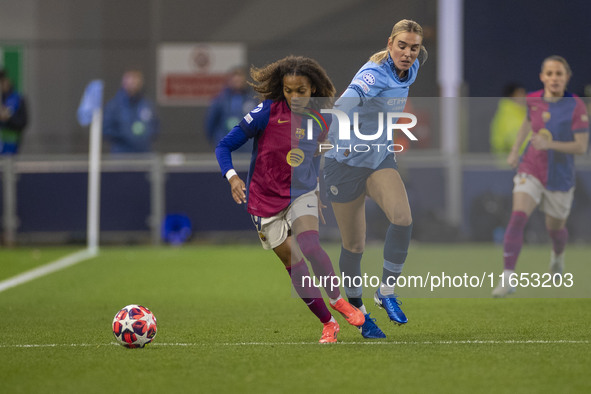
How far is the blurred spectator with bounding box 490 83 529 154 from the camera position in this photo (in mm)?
15273

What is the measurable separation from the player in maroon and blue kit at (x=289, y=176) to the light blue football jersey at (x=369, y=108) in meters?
0.41

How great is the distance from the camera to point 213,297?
1041cm

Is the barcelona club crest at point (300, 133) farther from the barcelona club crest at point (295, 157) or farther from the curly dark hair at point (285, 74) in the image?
the curly dark hair at point (285, 74)

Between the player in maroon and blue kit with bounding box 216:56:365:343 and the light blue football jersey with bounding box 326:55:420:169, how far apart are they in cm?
41

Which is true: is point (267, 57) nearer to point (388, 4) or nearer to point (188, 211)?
point (388, 4)

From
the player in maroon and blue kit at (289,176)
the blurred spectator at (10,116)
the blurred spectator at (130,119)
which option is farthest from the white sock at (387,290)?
the blurred spectator at (10,116)

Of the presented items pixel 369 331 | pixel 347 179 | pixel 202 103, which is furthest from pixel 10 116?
pixel 369 331

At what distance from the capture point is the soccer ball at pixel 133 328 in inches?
267

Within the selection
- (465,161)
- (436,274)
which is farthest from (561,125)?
(465,161)

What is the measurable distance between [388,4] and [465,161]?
7532mm

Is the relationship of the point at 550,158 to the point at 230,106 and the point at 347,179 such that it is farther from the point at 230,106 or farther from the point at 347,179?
the point at 230,106

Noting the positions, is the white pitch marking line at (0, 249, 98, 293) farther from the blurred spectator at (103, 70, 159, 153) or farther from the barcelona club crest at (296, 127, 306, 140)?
the barcelona club crest at (296, 127, 306, 140)

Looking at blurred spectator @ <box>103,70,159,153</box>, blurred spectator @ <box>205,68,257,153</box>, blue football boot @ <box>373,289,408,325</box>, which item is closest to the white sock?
blue football boot @ <box>373,289,408,325</box>

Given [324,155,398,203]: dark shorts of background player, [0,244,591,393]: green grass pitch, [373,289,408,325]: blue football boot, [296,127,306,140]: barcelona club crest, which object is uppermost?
[296,127,306,140]: barcelona club crest
